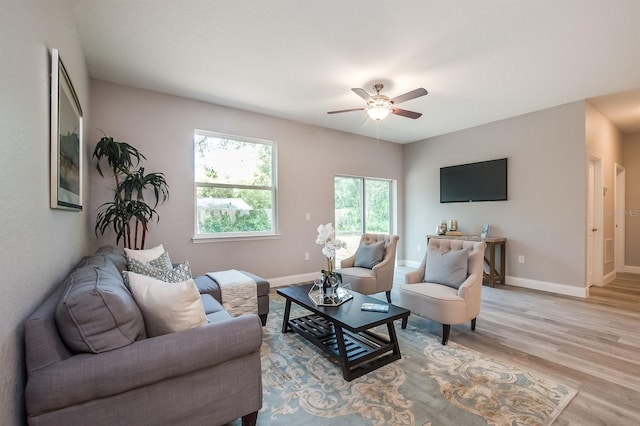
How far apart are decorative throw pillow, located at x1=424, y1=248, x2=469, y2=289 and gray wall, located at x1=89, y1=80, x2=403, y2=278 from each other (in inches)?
91.2

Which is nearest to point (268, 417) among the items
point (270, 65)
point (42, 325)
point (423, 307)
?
point (42, 325)

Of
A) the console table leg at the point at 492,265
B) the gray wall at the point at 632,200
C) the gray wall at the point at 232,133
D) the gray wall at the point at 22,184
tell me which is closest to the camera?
A: the gray wall at the point at 22,184

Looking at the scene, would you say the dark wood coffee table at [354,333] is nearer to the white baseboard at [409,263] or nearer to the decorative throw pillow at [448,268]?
the decorative throw pillow at [448,268]

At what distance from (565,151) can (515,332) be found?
2922 millimetres

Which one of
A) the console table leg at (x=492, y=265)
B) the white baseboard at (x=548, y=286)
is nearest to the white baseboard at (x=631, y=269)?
the white baseboard at (x=548, y=286)

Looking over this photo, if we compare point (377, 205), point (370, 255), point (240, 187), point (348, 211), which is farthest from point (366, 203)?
point (240, 187)

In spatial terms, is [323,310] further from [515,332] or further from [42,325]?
[515,332]

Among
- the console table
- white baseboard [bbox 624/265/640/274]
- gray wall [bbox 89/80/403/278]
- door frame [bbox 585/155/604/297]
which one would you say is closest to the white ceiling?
gray wall [bbox 89/80/403/278]

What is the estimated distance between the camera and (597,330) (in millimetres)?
2953

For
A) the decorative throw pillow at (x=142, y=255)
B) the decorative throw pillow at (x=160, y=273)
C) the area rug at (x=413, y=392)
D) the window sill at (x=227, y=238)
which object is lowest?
the area rug at (x=413, y=392)

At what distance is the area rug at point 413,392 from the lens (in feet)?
5.57

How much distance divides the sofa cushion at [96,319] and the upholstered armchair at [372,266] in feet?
8.57

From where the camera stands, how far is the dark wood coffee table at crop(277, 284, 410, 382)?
6.91 ft

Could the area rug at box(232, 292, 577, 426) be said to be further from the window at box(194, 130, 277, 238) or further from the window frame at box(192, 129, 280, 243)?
the window at box(194, 130, 277, 238)
